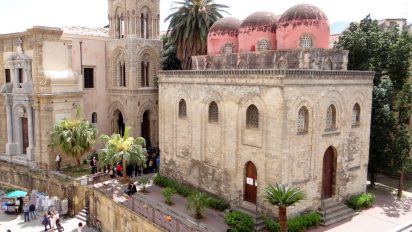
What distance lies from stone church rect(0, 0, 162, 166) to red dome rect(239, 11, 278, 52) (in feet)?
32.8

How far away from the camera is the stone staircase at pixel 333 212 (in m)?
17.9

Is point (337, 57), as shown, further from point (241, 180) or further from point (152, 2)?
point (152, 2)

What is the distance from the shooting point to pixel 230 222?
16.3 meters

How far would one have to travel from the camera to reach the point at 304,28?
19297 mm

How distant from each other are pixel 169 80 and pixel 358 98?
10.4 meters

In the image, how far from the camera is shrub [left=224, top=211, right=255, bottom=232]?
1608 centimetres

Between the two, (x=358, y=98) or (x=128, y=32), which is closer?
(x=358, y=98)

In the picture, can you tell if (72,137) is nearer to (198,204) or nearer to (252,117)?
(198,204)

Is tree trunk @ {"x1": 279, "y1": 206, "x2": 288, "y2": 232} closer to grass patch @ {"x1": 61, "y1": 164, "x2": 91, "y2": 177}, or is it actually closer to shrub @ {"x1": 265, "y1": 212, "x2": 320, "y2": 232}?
shrub @ {"x1": 265, "y1": 212, "x2": 320, "y2": 232}

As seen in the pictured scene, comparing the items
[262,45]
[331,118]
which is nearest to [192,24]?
[262,45]

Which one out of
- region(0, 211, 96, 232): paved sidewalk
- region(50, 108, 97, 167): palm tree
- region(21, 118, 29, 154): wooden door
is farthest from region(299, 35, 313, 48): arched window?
region(21, 118, 29, 154): wooden door

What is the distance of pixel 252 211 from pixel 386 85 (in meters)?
11.2

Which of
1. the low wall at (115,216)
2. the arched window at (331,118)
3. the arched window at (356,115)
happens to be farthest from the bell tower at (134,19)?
the arched window at (356,115)

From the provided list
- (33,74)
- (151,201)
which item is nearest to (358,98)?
(151,201)
